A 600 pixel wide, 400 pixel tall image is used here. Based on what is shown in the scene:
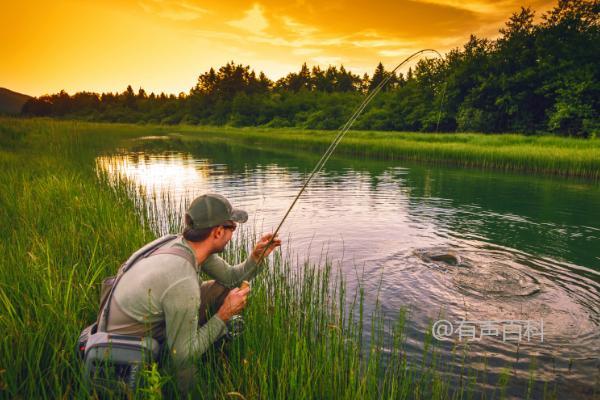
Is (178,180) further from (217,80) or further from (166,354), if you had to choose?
(217,80)

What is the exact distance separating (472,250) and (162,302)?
797 centimetres

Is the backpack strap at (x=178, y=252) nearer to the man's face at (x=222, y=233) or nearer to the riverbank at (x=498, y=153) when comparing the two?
the man's face at (x=222, y=233)

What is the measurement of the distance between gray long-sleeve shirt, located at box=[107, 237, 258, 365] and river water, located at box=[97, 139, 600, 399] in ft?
9.65

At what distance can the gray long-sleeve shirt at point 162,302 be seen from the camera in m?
2.46

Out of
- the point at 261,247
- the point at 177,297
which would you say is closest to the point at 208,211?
the point at 177,297

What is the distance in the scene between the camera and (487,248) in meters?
8.92

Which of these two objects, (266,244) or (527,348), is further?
(527,348)

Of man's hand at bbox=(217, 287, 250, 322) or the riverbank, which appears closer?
man's hand at bbox=(217, 287, 250, 322)

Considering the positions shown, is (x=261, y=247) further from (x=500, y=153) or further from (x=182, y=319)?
(x=500, y=153)

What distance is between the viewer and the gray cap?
278 centimetres

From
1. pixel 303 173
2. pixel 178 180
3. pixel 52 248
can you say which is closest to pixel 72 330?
pixel 52 248

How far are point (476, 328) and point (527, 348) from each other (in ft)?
2.09

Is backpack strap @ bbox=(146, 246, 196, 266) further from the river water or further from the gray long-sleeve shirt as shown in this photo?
the river water

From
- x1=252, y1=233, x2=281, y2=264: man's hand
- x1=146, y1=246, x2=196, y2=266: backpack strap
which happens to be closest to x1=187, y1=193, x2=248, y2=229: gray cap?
x1=146, y1=246, x2=196, y2=266: backpack strap
